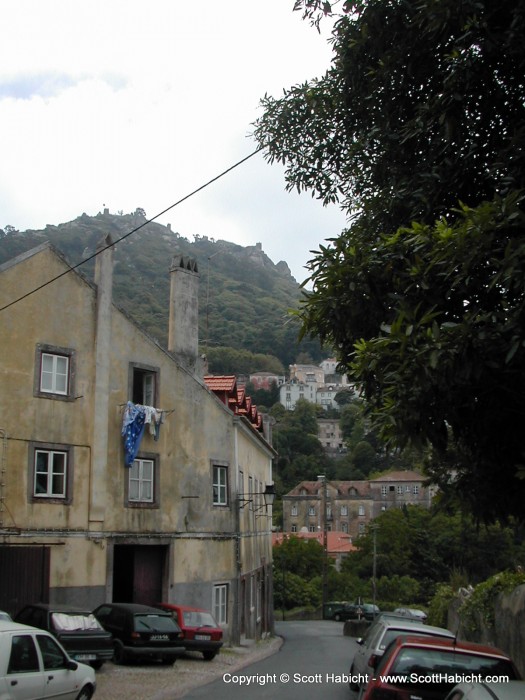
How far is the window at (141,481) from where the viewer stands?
76.8ft

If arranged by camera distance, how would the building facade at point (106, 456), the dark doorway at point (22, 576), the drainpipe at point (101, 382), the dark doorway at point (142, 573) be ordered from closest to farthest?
the dark doorway at point (22, 576), the building facade at point (106, 456), the drainpipe at point (101, 382), the dark doorway at point (142, 573)

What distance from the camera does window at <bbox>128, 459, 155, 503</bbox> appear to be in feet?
76.8

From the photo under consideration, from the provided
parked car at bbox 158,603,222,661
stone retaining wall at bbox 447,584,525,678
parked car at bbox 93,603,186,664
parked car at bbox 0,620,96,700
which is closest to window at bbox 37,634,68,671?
parked car at bbox 0,620,96,700

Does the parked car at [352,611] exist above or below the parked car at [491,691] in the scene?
below

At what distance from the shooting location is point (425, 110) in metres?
8.84

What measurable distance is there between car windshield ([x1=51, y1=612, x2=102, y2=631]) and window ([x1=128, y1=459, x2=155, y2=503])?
269 inches

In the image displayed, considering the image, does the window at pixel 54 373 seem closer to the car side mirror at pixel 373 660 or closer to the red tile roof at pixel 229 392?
the red tile roof at pixel 229 392

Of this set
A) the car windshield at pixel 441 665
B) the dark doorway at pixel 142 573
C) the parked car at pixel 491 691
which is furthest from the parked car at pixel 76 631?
the parked car at pixel 491 691

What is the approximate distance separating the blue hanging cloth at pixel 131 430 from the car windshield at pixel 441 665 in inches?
591

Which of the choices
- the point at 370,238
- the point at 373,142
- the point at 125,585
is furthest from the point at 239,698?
the point at 125,585

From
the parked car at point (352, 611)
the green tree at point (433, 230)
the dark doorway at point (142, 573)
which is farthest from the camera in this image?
the parked car at point (352, 611)

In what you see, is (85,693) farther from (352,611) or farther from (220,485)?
(352,611)

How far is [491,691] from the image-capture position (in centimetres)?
612

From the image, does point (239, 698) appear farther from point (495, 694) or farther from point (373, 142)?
point (373, 142)
